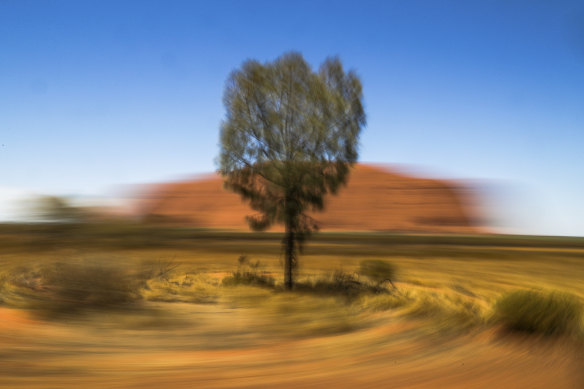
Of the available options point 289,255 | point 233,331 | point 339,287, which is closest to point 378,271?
point 339,287

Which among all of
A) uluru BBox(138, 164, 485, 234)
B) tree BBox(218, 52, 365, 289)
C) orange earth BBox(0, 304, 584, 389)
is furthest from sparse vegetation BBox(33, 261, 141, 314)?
uluru BBox(138, 164, 485, 234)

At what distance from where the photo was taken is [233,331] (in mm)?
9805

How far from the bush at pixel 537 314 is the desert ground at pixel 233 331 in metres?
0.27

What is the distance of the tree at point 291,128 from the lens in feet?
49.8

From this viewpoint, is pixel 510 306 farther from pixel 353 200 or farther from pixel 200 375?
pixel 353 200

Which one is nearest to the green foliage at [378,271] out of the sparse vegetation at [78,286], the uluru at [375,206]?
the sparse vegetation at [78,286]

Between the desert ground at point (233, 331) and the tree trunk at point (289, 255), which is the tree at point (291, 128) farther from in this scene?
the desert ground at point (233, 331)

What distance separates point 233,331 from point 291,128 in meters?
7.45

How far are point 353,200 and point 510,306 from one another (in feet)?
251

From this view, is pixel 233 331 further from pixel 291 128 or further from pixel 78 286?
pixel 291 128

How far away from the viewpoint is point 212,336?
9.36 meters

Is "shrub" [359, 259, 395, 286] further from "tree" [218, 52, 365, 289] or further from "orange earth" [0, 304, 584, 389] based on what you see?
"orange earth" [0, 304, 584, 389]

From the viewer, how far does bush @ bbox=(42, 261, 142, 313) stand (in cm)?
1090

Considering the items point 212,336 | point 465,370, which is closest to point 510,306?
point 465,370
